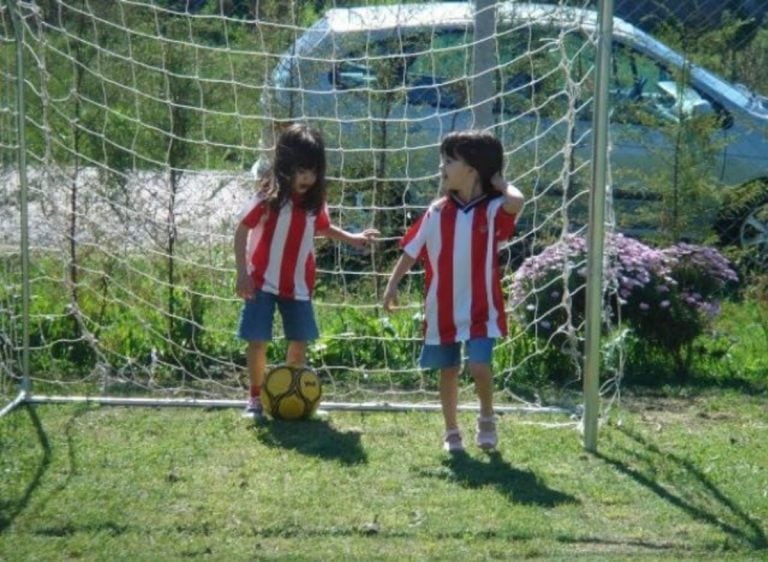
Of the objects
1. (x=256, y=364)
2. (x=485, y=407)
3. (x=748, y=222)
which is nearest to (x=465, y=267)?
(x=485, y=407)

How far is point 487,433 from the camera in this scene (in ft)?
21.3

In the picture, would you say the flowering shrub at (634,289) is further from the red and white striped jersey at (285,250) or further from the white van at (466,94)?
the red and white striped jersey at (285,250)

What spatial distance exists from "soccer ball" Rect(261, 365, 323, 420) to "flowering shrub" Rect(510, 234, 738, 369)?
1243mm

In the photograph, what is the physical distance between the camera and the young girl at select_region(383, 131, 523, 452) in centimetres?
640

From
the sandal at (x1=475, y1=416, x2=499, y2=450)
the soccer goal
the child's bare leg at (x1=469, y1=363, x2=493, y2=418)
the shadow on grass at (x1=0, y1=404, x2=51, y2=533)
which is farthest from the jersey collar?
the shadow on grass at (x1=0, y1=404, x2=51, y2=533)

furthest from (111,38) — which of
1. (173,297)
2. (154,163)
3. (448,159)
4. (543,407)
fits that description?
(543,407)

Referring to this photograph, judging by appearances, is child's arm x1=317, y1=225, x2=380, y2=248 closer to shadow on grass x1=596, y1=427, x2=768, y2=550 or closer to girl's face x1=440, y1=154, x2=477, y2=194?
girl's face x1=440, y1=154, x2=477, y2=194

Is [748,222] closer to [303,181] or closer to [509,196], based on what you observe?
[509,196]

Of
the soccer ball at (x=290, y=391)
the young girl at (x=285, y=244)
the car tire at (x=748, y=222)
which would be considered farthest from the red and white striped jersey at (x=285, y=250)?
the car tire at (x=748, y=222)

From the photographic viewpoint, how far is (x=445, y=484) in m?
5.99

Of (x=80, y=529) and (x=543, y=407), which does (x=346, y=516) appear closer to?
(x=80, y=529)

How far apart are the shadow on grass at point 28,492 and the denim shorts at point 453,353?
1.59 m

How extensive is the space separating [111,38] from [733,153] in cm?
382

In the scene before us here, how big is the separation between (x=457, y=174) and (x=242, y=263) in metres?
1.06
